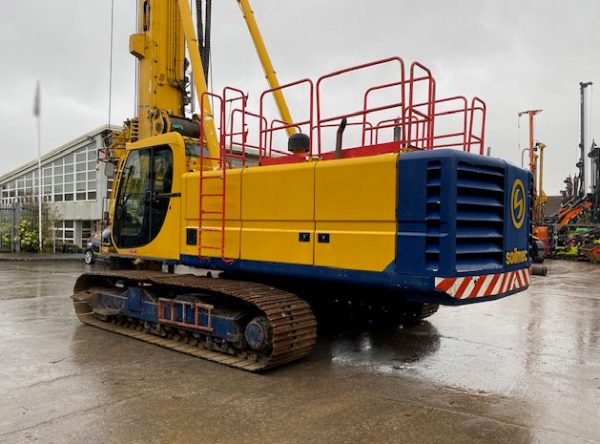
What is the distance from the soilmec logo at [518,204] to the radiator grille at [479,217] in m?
0.24

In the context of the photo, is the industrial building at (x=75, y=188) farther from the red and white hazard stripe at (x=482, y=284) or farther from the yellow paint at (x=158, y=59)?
the red and white hazard stripe at (x=482, y=284)

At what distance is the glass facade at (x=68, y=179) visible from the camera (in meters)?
23.4

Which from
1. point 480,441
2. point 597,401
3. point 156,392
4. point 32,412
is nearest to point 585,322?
point 597,401

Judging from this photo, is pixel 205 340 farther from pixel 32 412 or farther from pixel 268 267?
pixel 32 412

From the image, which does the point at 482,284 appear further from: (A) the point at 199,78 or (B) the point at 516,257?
(A) the point at 199,78

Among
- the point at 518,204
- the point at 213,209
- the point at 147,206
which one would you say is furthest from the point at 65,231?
the point at 518,204

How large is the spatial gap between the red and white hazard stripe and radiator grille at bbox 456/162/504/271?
0.37 feet

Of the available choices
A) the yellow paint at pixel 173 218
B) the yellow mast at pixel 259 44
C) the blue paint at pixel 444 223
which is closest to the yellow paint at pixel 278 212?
the blue paint at pixel 444 223

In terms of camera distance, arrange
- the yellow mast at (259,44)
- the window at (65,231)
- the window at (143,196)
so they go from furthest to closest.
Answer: the window at (65,231) → the yellow mast at (259,44) → the window at (143,196)

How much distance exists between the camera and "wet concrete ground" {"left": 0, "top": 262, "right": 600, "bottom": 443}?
12.6 feet

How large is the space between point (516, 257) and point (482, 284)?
2.56 ft

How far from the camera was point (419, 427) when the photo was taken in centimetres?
396

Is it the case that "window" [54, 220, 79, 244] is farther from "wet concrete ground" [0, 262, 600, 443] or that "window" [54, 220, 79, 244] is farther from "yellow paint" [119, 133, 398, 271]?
"yellow paint" [119, 133, 398, 271]

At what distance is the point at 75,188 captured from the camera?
24172 mm
